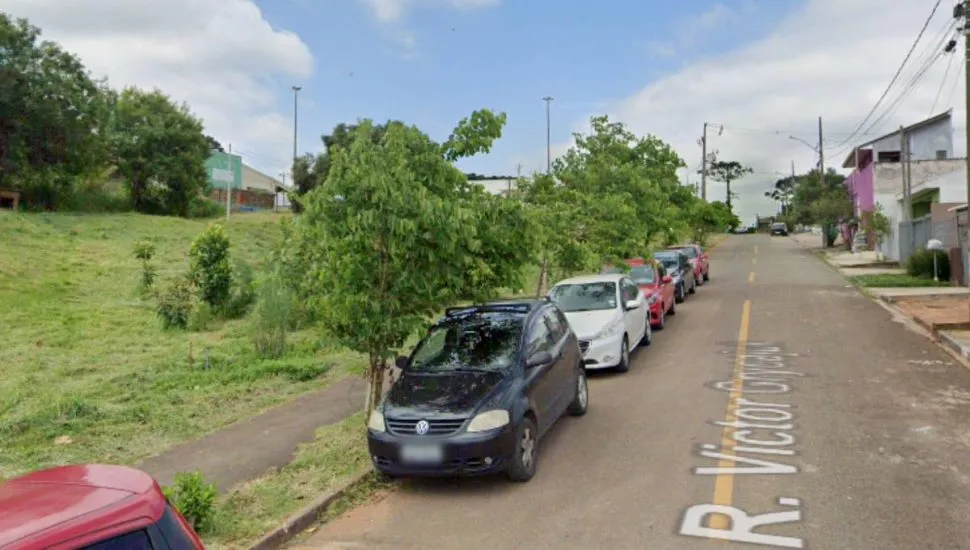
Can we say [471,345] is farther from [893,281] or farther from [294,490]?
[893,281]

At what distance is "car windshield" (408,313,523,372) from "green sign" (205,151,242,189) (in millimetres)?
43877

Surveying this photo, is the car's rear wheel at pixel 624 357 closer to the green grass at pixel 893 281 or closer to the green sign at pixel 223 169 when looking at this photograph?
the green grass at pixel 893 281

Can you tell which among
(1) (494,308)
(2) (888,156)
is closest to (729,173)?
(2) (888,156)

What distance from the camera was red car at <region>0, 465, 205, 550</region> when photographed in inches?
101

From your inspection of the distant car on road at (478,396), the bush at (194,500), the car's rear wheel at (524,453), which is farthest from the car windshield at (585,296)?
the bush at (194,500)

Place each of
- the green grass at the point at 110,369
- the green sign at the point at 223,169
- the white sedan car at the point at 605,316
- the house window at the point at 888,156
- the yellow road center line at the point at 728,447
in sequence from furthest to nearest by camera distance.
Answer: the house window at the point at 888,156 < the green sign at the point at 223,169 < the white sedan car at the point at 605,316 < the green grass at the point at 110,369 < the yellow road center line at the point at 728,447

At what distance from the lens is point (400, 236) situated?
7.27 metres

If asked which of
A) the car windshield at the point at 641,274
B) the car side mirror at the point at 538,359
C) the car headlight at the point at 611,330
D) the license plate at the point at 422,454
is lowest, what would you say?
the license plate at the point at 422,454

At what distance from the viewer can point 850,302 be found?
2095cm

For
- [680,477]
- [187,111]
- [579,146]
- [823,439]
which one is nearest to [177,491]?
[680,477]

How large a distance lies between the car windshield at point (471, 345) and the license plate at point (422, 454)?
3.99 ft

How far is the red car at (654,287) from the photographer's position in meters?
16.5

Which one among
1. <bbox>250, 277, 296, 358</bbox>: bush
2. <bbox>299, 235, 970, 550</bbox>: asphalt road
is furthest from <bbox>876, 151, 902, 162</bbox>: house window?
<bbox>250, 277, 296, 358</bbox>: bush

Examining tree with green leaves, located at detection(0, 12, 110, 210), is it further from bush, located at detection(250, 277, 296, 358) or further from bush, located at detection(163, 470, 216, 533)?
bush, located at detection(163, 470, 216, 533)
